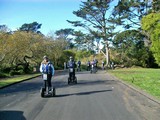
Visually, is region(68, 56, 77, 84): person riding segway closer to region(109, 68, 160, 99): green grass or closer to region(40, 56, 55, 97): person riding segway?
region(109, 68, 160, 99): green grass

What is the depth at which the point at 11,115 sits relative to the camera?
1149cm

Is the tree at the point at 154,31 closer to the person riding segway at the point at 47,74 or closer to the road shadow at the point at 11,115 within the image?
the person riding segway at the point at 47,74

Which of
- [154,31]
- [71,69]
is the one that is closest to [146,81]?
[154,31]

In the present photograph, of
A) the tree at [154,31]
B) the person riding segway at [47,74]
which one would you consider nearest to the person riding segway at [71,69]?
the person riding segway at [47,74]

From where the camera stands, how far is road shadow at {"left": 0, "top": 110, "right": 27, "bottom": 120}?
429 inches

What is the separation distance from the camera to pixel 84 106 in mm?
13219

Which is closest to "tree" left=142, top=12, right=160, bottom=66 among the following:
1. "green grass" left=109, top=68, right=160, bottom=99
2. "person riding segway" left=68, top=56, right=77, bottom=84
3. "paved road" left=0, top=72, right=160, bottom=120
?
"green grass" left=109, top=68, right=160, bottom=99

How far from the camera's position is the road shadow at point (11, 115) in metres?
10.9

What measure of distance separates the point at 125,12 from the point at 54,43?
14.0 m

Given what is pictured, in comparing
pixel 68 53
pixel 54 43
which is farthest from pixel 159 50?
pixel 68 53

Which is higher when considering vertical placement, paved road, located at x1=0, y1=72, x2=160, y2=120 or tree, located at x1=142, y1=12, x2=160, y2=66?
tree, located at x1=142, y1=12, x2=160, y2=66

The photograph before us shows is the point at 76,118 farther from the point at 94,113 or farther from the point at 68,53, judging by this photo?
the point at 68,53

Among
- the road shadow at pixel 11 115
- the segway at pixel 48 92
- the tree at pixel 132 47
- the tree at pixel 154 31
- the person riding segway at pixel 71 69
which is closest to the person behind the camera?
the road shadow at pixel 11 115

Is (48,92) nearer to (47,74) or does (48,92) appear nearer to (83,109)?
(47,74)
